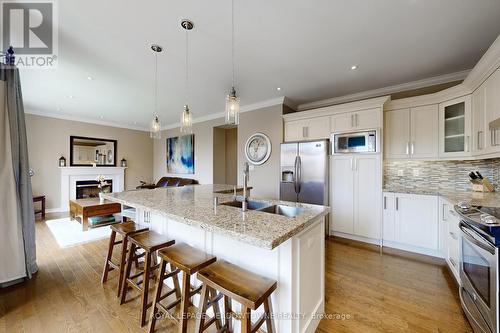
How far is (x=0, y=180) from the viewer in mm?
1997

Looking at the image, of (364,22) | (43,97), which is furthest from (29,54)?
(364,22)

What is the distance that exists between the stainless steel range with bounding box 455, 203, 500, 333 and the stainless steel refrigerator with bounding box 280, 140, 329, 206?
1.84 m

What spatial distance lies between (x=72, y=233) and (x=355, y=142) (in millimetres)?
5228

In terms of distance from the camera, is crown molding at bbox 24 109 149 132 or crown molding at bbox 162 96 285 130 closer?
crown molding at bbox 162 96 285 130

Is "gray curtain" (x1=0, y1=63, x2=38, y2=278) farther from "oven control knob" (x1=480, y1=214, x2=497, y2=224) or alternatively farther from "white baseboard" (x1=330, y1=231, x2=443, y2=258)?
"white baseboard" (x1=330, y1=231, x2=443, y2=258)

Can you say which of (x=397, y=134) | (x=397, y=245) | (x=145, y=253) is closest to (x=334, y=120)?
(x=397, y=134)

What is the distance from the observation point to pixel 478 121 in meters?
2.33

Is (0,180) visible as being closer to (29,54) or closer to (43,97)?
(29,54)

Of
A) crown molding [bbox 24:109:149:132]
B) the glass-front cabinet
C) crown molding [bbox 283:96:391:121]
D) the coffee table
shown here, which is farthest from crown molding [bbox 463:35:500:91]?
crown molding [bbox 24:109:149:132]

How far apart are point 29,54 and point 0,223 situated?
2.13 metres

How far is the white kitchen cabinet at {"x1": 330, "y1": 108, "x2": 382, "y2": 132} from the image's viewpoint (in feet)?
10.4

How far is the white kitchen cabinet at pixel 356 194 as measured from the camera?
3.20 m

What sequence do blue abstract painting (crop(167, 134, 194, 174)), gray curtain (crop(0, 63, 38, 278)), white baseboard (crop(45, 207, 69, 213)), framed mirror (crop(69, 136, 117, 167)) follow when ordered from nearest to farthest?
gray curtain (crop(0, 63, 38, 278)), white baseboard (crop(45, 207, 69, 213)), framed mirror (crop(69, 136, 117, 167)), blue abstract painting (crop(167, 134, 194, 174))

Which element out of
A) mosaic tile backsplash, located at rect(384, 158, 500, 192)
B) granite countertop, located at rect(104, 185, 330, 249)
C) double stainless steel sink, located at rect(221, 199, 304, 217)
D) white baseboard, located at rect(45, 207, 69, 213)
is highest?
mosaic tile backsplash, located at rect(384, 158, 500, 192)
